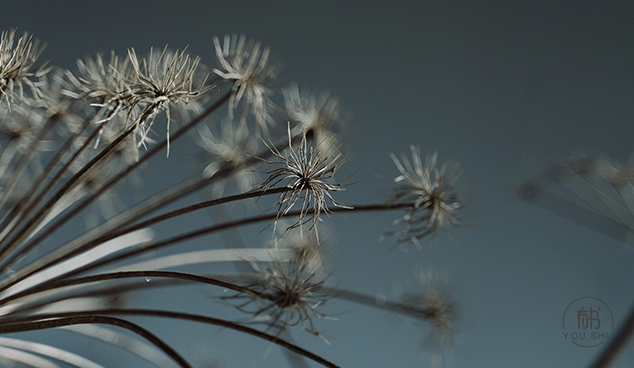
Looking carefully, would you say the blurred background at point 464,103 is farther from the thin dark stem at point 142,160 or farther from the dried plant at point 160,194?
the thin dark stem at point 142,160

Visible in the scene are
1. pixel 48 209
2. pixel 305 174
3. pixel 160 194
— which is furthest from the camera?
pixel 160 194

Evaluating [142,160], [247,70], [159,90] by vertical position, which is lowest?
[159,90]

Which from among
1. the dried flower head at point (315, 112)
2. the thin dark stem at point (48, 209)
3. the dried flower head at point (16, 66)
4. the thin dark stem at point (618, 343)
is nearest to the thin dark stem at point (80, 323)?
the thin dark stem at point (48, 209)

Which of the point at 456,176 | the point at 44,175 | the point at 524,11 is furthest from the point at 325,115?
the point at 524,11

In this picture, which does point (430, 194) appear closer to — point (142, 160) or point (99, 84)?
point (142, 160)

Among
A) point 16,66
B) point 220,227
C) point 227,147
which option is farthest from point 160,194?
point 16,66

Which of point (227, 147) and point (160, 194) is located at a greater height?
point (227, 147)

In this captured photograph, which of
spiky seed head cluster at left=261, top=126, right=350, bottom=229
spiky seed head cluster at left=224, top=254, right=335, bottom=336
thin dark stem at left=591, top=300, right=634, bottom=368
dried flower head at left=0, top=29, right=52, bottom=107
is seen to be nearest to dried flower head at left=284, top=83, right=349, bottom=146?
spiky seed head cluster at left=261, top=126, right=350, bottom=229
